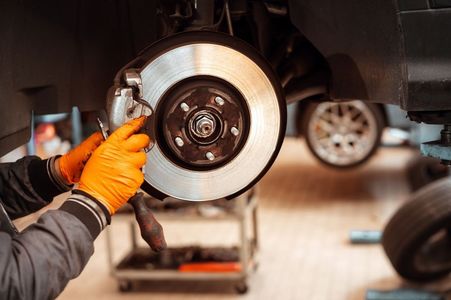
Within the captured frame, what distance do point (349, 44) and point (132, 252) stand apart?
195 cm

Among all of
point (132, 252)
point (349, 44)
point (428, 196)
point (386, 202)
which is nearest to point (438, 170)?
point (386, 202)

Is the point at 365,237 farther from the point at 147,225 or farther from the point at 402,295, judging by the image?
the point at 147,225

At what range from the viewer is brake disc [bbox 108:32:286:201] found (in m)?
0.92

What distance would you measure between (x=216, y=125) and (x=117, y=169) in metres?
0.16

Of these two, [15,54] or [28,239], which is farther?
[15,54]

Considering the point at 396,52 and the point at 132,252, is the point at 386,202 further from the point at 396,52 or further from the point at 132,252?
the point at 396,52

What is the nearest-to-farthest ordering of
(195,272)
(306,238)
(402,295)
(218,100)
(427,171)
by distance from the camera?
(218,100) < (402,295) < (195,272) < (306,238) < (427,171)

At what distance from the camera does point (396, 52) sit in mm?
921

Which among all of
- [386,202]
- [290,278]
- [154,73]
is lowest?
[290,278]

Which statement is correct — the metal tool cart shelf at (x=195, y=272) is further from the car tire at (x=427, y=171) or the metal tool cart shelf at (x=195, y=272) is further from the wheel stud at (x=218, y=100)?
the wheel stud at (x=218, y=100)

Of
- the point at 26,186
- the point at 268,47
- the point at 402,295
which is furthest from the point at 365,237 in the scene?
the point at 26,186

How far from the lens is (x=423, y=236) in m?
2.26

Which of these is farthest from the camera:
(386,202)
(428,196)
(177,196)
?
(386,202)

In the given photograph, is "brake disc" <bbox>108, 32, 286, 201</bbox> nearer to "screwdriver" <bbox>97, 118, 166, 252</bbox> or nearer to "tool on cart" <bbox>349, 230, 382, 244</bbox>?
"screwdriver" <bbox>97, 118, 166, 252</bbox>
